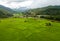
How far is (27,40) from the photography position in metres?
45.3

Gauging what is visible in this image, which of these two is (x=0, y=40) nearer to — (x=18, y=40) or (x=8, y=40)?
(x=8, y=40)

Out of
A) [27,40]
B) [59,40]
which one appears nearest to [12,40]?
[27,40]

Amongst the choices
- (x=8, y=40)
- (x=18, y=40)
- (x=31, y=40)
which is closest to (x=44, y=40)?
(x=31, y=40)

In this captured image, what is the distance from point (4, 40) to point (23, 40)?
20.7 feet

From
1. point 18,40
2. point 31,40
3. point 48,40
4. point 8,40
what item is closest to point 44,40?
point 48,40

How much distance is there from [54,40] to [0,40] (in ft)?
59.2

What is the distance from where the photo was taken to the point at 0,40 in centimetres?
4394

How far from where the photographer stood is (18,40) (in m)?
44.7

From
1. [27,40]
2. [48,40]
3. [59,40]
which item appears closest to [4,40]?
[27,40]

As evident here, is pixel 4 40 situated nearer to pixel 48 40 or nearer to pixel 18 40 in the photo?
pixel 18 40

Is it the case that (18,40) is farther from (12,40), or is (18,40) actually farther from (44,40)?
(44,40)

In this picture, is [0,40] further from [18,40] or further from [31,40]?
[31,40]

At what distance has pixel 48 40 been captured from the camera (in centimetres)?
4534

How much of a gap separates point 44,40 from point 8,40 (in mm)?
12067
